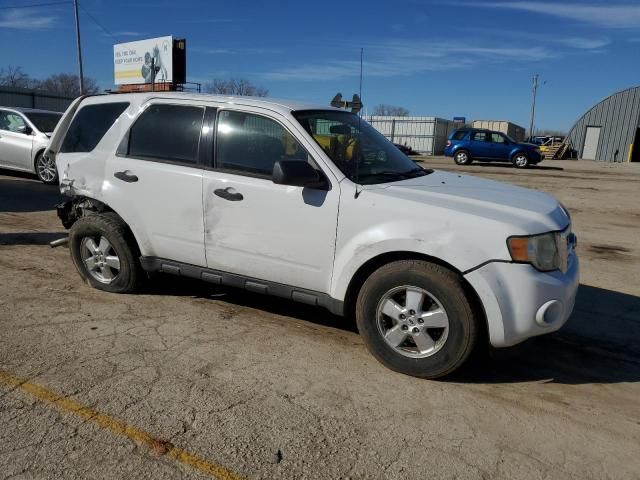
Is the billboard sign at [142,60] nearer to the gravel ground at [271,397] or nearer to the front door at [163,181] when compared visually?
the front door at [163,181]

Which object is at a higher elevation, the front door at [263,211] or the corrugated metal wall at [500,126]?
the corrugated metal wall at [500,126]

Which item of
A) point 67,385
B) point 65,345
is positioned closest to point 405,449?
point 67,385

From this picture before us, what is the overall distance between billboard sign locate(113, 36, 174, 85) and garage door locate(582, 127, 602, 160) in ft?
113

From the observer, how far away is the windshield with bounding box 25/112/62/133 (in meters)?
11.7

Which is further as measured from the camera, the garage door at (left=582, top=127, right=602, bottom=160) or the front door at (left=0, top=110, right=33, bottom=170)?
the garage door at (left=582, top=127, right=602, bottom=160)

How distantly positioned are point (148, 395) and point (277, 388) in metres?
0.78

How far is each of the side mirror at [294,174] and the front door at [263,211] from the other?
11cm

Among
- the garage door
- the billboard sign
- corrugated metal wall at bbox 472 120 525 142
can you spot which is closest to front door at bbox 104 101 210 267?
the billboard sign

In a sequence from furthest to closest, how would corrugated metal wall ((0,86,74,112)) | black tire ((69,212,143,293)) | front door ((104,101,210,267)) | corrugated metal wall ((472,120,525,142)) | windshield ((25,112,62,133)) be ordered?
corrugated metal wall ((472,120,525,142)) → corrugated metal wall ((0,86,74,112)) → windshield ((25,112,62,133)) → black tire ((69,212,143,293)) → front door ((104,101,210,267))

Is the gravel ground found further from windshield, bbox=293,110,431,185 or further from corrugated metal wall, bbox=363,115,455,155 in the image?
corrugated metal wall, bbox=363,115,455,155

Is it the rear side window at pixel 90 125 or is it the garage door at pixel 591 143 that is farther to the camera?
the garage door at pixel 591 143

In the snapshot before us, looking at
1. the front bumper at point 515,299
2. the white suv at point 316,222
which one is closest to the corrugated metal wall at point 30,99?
the white suv at point 316,222

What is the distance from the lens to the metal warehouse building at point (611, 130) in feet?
142

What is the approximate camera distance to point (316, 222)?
12.6 feet
